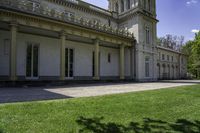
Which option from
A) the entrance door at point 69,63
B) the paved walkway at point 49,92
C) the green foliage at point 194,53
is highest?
the green foliage at point 194,53

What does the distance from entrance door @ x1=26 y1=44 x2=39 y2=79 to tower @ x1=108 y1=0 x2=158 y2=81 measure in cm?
1257

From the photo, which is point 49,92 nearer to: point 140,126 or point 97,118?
point 97,118

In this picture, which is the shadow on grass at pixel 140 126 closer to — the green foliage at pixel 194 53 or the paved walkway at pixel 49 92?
the paved walkway at pixel 49 92

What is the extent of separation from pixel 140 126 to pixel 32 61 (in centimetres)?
1551

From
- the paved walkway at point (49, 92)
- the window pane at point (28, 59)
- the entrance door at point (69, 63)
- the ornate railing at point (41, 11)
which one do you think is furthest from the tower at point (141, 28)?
the paved walkway at point (49, 92)

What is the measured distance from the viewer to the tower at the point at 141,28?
85.0ft

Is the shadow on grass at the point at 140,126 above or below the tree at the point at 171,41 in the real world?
below

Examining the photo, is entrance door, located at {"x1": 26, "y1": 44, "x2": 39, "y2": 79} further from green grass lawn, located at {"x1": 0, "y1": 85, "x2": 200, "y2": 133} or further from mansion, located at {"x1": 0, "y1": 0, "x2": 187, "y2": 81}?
green grass lawn, located at {"x1": 0, "y1": 85, "x2": 200, "y2": 133}

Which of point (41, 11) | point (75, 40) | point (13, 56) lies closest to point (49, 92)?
point (13, 56)

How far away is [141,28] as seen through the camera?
26.2 m

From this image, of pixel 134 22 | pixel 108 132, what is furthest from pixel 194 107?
pixel 134 22

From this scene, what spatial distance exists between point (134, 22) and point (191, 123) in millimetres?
22530

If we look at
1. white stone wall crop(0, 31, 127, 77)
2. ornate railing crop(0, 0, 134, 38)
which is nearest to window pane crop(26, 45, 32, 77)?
white stone wall crop(0, 31, 127, 77)

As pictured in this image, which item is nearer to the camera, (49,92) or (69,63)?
(49,92)
